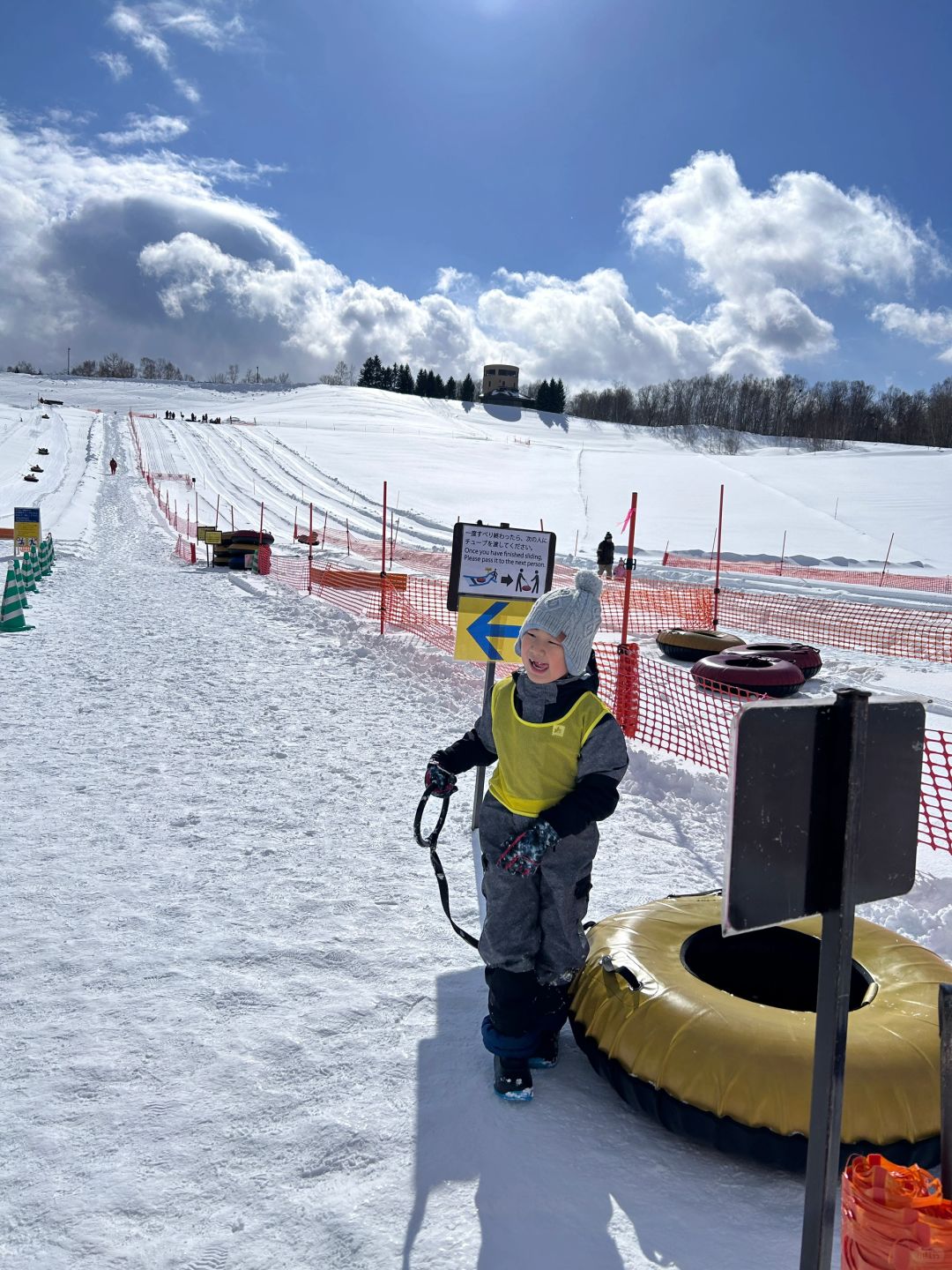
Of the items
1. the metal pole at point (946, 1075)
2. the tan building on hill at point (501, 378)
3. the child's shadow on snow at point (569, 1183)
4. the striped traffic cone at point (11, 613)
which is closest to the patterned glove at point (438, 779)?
the child's shadow on snow at point (569, 1183)

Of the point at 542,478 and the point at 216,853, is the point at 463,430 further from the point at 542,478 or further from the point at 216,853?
the point at 216,853

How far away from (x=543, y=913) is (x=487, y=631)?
8.70 ft

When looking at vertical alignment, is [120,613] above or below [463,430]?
below

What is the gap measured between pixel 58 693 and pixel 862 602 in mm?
15908

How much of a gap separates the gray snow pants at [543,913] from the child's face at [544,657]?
52cm

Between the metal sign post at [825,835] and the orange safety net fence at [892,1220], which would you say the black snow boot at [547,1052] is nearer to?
the orange safety net fence at [892,1220]

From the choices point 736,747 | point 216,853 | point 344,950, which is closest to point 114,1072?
point 344,950

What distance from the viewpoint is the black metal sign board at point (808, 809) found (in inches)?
62.8

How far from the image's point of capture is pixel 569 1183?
8.29ft

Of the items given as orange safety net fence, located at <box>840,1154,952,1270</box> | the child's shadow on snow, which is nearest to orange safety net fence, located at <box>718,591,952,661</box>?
the child's shadow on snow

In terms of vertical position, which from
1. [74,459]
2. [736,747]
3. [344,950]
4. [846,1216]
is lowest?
[344,950]

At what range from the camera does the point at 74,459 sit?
47188mm

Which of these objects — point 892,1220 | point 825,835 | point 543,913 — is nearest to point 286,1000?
point 543,913

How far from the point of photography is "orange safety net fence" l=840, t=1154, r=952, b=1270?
1.73m
